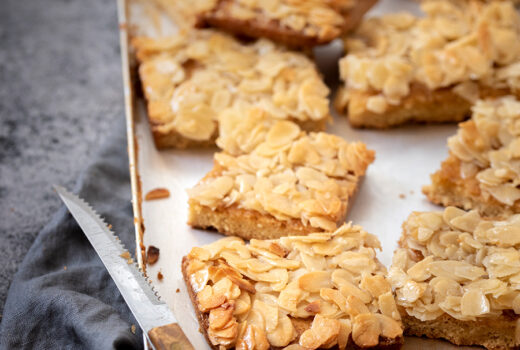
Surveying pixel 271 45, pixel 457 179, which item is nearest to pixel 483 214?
pixel 457 179

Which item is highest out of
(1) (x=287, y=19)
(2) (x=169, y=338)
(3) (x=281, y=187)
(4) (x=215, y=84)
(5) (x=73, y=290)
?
(1) (x=287, y=19)

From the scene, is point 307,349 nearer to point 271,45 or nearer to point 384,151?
point 384,151

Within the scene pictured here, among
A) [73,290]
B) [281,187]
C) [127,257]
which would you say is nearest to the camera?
[127,257]

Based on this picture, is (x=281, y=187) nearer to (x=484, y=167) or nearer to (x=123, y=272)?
(x=123, y=272)

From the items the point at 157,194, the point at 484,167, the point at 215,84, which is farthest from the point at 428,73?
the point at 157,194

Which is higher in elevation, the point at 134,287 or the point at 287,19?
the point at 287,19

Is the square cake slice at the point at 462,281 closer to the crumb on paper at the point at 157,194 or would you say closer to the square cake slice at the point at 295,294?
the square cake slice at the point at 295,294
